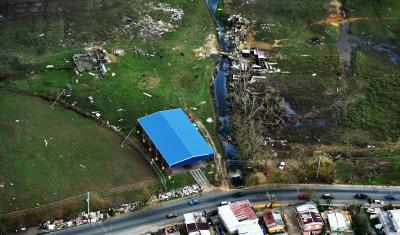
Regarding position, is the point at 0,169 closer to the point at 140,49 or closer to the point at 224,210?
the point at 224,210

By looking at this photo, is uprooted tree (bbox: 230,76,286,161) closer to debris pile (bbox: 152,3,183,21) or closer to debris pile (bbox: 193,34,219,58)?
debris pile (bbox: 193,34,219,58)

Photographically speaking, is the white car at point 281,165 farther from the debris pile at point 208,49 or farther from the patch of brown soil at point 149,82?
the debris pile at point 208,49

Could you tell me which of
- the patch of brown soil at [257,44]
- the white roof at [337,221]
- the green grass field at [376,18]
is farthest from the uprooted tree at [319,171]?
the green grass field at [376,18]

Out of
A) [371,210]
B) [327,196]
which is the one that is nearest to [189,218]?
[327,196]

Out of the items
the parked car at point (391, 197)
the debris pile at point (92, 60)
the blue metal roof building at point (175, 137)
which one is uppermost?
the debris pile at point (92, 60)

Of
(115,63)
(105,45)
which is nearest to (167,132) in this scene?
(115,63)

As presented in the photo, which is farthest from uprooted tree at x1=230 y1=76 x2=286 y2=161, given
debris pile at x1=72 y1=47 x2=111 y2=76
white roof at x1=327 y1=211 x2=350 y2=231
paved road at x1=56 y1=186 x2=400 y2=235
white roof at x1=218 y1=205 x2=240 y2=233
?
debris pile at x1=72 y1=47 x2=111 y2=76
